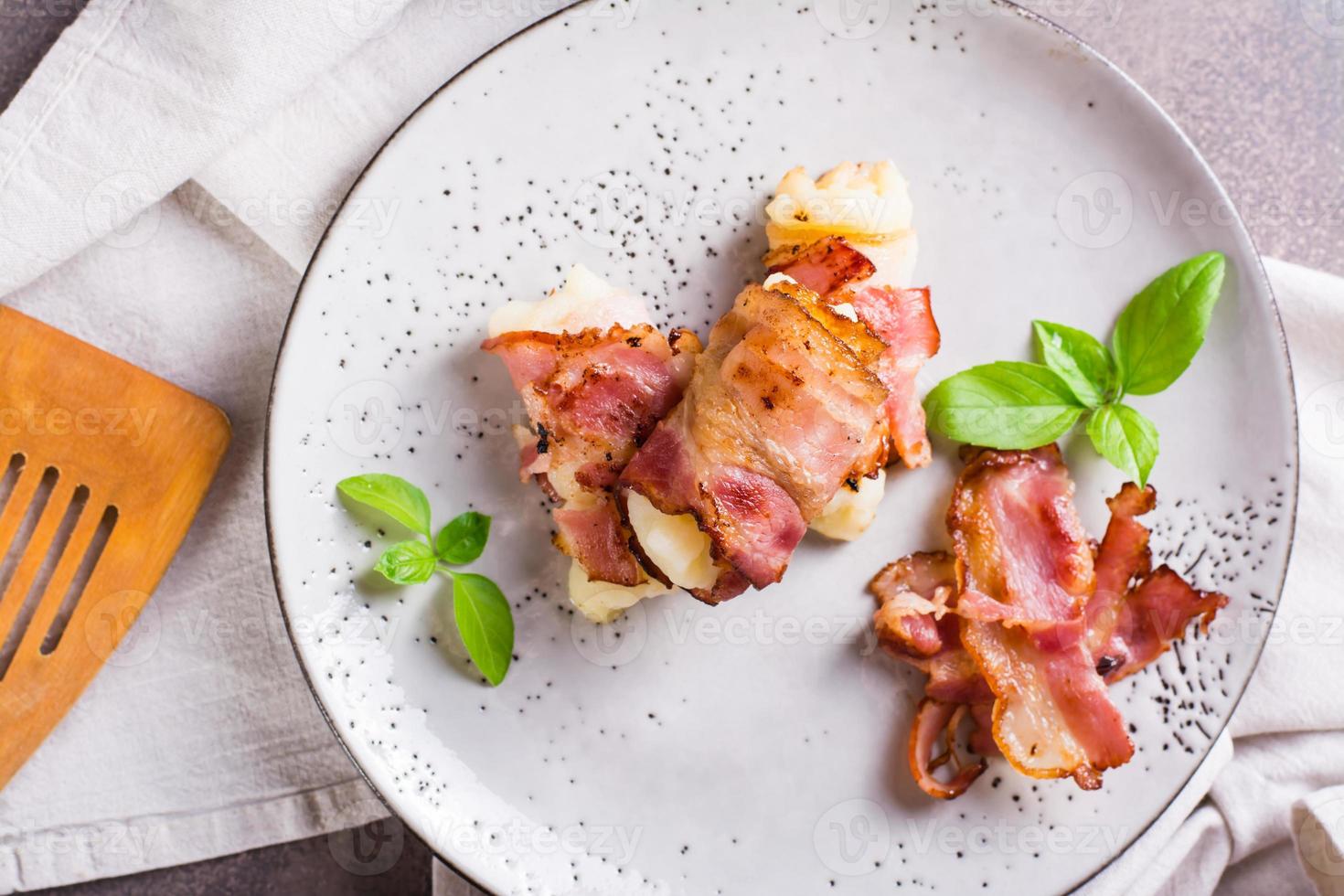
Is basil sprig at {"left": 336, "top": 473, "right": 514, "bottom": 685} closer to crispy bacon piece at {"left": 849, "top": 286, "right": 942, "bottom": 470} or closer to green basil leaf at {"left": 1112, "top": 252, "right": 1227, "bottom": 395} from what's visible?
crispy bacon piece at {"left": 849, "top": 286, "right": 942, "bottom": 470}

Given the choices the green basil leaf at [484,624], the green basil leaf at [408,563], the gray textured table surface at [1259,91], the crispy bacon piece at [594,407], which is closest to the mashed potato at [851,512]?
the crispy bacon piece at [594,407]

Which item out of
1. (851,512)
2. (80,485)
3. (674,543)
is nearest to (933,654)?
(851,512)

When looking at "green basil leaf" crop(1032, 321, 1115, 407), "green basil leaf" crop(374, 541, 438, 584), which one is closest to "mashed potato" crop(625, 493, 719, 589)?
"green basil leaf" crop(374, 541, 438, 584)

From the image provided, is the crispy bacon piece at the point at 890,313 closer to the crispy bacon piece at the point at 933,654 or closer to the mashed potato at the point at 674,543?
the crispy bacon piece at the point at 933,654

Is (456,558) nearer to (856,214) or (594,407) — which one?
(594,407)

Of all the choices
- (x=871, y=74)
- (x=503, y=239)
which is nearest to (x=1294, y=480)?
(x=871, y=74)
